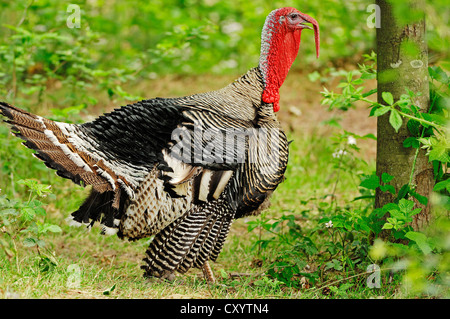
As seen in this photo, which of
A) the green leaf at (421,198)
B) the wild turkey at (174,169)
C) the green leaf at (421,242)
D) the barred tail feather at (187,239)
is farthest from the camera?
the barred tail feather at (187,239)

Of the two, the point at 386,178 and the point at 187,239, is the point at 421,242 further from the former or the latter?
the point at 187,239

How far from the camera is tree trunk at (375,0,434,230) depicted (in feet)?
11.9

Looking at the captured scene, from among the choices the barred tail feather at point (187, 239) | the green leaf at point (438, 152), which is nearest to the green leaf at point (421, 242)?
the green leaf at point (438, 152)

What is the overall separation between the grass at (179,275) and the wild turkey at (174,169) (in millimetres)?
377

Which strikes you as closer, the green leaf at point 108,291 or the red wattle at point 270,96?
the green leaf at point 108,291

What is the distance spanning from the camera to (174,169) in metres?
3.71

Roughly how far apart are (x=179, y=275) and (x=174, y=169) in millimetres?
1180

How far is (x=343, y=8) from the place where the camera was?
25.6 feet

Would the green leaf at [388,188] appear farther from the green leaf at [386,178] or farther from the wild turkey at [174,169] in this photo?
the wild turkey at [174,169]

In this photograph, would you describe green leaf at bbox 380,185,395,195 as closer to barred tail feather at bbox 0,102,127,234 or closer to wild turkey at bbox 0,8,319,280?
wild turkey at bbox 0,8,319,280

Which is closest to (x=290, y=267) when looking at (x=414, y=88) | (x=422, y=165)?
(x=422, y=165)

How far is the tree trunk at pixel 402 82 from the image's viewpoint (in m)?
3.62

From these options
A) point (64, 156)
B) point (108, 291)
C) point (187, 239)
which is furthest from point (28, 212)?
point (187, 239)

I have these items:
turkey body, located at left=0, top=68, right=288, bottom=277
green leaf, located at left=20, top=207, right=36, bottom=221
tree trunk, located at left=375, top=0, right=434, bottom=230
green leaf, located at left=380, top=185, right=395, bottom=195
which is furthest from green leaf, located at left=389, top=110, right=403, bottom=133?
green leaf, located at left=20, top=207, right=36, bottom=221
